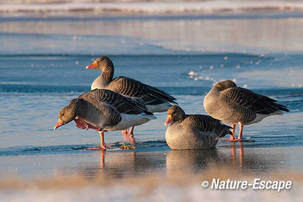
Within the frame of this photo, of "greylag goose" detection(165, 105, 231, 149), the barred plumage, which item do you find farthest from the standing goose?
the barred plumage

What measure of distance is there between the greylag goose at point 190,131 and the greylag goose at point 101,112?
95 centimetres

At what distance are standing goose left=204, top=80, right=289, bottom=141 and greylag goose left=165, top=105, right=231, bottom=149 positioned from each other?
79 cm

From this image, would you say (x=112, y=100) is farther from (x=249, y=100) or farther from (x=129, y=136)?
(x=249, y=100)

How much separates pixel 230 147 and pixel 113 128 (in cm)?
185

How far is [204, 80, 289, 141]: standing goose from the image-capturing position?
36.2ft

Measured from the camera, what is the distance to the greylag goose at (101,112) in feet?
34.8

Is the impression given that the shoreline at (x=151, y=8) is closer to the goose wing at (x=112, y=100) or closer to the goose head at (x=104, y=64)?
the goose head at (x=104, y=64)

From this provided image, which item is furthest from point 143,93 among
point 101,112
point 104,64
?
point 101,112

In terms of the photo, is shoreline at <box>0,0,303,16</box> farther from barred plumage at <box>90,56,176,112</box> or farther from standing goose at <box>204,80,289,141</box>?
standing goose at <box>204,80,289,141</box>

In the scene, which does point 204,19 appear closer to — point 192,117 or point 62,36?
point 62,36

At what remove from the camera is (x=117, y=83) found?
40.8 ft

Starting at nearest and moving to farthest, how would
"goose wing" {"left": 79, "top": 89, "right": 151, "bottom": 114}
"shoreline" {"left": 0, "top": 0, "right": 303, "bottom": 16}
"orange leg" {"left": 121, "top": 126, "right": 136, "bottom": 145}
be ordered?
"goose wing" {"left": 79, "top": 89, "right": 151, "bottom": 114} < "orange leg" {"left": 121, "top": 126, "right": 136, "bottom": 145} < "shoreline" {"left": 0, "top": 0, "right": 303, "bottom": 16}

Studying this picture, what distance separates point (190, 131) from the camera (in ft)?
32.8

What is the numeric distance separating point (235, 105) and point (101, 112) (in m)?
2.14
